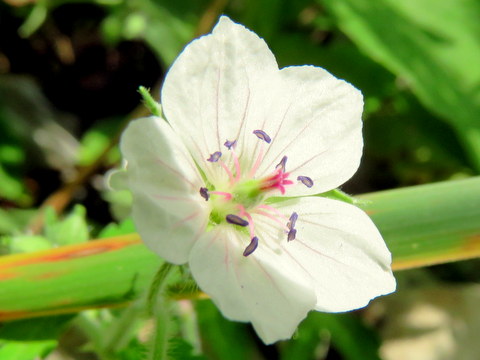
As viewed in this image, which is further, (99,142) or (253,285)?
(99,142)

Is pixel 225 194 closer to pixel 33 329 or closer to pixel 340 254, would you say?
pixel 340 254

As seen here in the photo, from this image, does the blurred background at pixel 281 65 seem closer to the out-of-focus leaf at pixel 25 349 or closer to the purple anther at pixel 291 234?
the out-of-focus leaf at pixel 25 349

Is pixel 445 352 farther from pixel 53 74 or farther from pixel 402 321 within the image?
pixel 53 74

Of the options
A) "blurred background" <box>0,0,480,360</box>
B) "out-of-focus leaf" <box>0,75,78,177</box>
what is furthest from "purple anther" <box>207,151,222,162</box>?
"out-of-focus leaf" <box>0,75,78,177</box>

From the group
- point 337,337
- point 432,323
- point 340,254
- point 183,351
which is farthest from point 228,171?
point 432,323

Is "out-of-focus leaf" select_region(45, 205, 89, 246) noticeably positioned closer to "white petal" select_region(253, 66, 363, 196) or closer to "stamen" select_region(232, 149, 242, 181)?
"stamen" select_region(232, 149, 242, 181)

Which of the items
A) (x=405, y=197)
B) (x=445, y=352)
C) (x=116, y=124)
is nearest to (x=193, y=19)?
(x=116, y=124)
